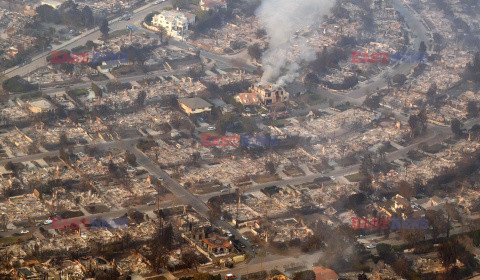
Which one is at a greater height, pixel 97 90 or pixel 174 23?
pixel 174 23

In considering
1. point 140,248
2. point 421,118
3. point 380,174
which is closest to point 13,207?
point 140,248

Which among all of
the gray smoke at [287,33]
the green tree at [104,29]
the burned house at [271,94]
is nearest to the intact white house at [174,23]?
the green tree at [104,29]

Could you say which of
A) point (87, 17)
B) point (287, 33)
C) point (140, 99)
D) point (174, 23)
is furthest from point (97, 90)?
point (287, 33)

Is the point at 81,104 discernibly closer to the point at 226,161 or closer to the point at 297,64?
the point at 226,161

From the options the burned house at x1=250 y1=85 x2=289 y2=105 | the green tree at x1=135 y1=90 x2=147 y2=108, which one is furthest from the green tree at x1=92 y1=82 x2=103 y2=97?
the burned house at x1=250 y1=85 x2=289 y2=105

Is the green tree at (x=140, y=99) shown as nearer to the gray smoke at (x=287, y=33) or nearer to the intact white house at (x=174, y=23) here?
the gray smoke at (x=287, y=33)

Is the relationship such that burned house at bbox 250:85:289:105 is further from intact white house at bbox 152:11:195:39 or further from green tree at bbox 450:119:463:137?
intact white house at bbox 152:11:195:39

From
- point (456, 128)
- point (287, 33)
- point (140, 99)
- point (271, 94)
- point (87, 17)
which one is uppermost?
point (287, 33)

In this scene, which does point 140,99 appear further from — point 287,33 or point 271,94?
point 287,33
